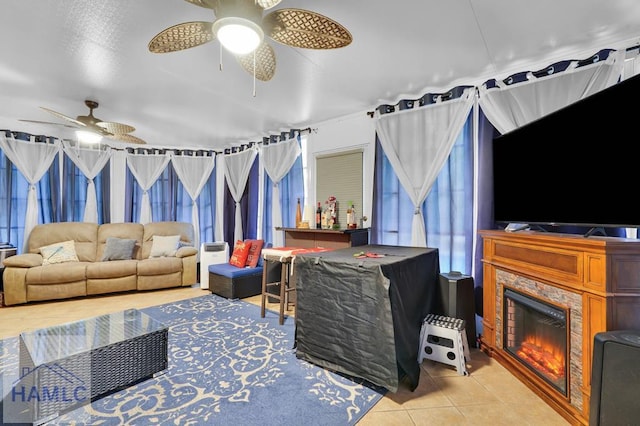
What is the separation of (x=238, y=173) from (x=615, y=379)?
16.3 feet

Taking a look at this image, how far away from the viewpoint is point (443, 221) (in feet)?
9.68

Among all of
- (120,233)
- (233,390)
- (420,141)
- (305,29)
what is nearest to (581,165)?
(420,141)

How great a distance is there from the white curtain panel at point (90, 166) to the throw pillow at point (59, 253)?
2.49 ft

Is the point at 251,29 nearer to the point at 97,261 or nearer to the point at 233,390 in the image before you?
the point at 233,390

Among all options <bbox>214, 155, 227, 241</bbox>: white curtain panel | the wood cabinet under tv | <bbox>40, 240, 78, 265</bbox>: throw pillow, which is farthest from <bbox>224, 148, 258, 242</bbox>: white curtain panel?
<bbox>40, 240, 78, 265</bbox>: throw pillow

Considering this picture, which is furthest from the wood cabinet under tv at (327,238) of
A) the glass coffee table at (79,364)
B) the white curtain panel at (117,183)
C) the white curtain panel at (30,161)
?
the white curtain panel at (30,161)

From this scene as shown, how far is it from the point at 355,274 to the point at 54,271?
4091 millimetres

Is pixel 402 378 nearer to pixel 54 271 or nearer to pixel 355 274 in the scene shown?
pixel 355 274

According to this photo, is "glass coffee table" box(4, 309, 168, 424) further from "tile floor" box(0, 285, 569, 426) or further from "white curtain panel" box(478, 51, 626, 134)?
"white curtain panel" box(478, 51, 626, 134)

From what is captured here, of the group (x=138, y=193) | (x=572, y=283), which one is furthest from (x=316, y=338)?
(x=138, y=193)

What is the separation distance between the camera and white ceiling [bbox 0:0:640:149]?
181cm

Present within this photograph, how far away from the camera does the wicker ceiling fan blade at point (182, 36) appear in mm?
1554

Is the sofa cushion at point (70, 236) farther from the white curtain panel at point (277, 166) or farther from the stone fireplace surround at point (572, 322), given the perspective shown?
the stone fireplace surround at point (572, 322)

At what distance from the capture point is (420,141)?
10.0 ft
